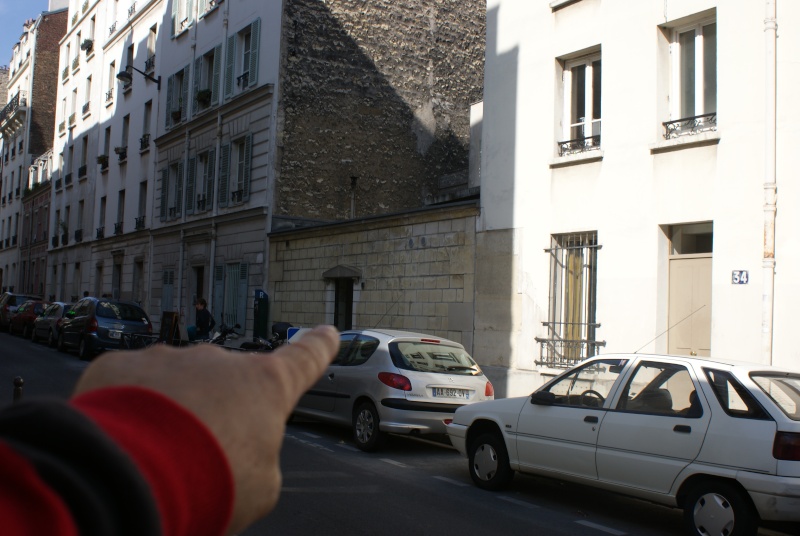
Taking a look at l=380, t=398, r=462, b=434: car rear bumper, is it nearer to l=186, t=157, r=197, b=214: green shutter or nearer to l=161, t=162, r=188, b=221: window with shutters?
l=186, t=157, r=197, b=214: green shutter

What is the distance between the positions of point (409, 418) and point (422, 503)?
280 cm

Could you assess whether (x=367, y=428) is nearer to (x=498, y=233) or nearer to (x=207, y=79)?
(x=498, y=233)

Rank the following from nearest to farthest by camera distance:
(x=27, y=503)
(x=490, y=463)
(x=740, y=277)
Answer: (x=27, y=503) → (x=490, y=463) → (x=740, y=277)

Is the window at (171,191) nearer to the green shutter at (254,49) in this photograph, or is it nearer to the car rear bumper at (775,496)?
the green shutter at (254,49)

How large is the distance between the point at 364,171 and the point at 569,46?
10.9 metres

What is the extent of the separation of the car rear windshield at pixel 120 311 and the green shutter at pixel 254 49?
767 centimetres

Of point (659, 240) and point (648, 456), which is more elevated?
point (659, 240)

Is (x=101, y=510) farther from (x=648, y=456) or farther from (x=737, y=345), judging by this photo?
(x=737, y=345)

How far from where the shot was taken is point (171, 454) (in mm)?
759

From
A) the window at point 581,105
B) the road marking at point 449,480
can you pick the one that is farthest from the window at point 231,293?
the road marking at point 449,480

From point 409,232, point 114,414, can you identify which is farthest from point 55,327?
point 114,414

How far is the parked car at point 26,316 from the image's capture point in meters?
32.0

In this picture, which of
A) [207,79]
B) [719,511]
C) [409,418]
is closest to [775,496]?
[719,511]

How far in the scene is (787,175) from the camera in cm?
1108
